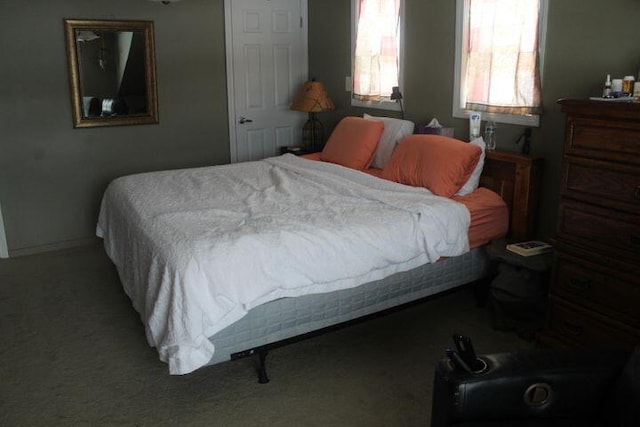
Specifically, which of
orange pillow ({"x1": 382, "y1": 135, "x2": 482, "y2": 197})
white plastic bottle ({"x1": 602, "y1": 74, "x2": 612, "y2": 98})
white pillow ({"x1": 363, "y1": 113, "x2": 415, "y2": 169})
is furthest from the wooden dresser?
white pillow ({"x1": 363, "y1": 113, "x2": 415, "y2": 169})

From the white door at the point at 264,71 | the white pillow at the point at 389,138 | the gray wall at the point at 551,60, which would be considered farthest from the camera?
the white door at the point at 264,71

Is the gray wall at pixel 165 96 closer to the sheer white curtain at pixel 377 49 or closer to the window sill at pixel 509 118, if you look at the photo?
the window sill at pixel 509 118

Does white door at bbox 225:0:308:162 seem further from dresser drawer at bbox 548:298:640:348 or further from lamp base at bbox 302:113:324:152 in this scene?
dresser drawer at bbox 548:298:640:348

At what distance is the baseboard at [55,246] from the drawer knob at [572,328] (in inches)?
148

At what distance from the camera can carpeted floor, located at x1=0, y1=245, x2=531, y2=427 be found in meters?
2.49

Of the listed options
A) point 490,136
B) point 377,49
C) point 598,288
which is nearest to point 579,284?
point 598,288

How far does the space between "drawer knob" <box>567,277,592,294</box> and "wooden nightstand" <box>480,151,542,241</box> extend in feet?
2.45

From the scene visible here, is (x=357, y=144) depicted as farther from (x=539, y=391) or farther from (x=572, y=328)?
(x=539, y=391)

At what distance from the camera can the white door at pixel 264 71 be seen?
512 cm

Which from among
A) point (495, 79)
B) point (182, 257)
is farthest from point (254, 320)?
point (495, 79)

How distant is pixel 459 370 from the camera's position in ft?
5.59

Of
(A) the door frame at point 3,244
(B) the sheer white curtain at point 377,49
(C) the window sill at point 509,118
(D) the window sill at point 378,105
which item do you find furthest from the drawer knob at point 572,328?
(A) the door frame at point 3,244

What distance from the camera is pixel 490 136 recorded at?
363 centimetres

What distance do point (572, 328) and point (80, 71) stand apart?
158 inches
